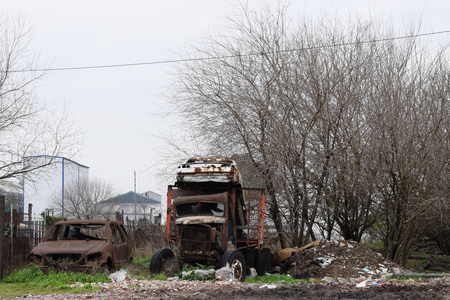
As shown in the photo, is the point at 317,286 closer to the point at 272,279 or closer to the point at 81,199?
the point at 272,279

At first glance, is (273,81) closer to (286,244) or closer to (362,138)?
(362,138)

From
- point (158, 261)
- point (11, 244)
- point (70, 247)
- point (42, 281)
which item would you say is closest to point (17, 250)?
point (11, 244)

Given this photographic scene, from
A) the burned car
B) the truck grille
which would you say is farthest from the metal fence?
the truck grille

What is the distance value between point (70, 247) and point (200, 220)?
10.7ft

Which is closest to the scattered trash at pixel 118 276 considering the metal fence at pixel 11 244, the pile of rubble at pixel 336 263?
the metal fence at pixel 11 244

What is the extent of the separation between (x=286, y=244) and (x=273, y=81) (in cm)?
624

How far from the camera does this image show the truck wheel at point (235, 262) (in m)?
13.4

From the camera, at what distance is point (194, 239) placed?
14.2 m

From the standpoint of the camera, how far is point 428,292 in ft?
33.6

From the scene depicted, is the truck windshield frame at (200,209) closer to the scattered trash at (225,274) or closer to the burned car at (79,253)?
the scattered trash at (225,274)

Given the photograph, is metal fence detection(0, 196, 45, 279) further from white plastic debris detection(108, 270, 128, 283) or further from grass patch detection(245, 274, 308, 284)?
grass patch detection(245, 274, 308, 284)

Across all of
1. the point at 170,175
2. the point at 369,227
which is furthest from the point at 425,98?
the point at 170,175

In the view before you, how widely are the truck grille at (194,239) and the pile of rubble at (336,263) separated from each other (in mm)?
3557

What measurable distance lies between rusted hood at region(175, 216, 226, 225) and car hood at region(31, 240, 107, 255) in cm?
199
